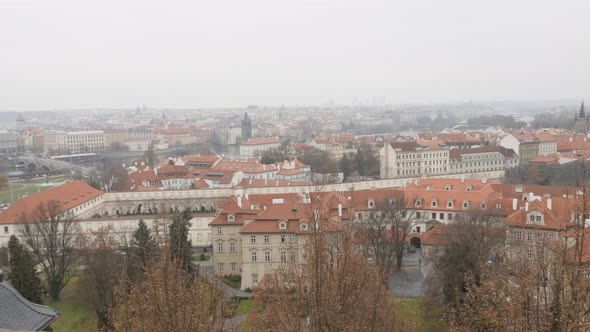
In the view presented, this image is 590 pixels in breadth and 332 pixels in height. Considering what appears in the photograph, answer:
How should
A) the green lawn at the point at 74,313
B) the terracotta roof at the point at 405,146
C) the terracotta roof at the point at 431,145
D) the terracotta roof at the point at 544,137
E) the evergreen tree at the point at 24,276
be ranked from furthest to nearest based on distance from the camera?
the terracotta roof at the point at 544,137 → the terracotta roof at the point at 431,145 → the terracotta roof at the point at 405,146 → the green lawn at the point at 74,313 → the evergreen tree at the point at 24,276

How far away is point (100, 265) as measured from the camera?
1033 inches

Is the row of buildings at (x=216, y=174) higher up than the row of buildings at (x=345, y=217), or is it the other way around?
the row of buildings at (x=345, y=217)

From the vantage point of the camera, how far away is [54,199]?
42219 mm

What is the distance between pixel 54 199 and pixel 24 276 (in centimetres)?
1731

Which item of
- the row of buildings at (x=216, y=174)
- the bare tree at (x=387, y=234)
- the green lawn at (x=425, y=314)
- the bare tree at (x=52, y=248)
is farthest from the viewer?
the row of buildings at (x=216, y=174)

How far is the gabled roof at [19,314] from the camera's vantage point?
11.2 meters

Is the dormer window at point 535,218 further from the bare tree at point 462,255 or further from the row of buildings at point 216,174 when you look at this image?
the row of buildings at point 216,174

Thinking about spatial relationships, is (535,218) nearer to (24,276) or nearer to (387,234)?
(387,234)

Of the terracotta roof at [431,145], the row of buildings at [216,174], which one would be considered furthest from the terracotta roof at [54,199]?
the terracotta roof at [431,145]

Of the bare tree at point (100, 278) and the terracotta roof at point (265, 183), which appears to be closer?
the bare tree at point (100, 278)

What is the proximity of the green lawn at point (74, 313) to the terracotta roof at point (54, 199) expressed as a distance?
28.2 feet

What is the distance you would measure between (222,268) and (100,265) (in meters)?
7.13

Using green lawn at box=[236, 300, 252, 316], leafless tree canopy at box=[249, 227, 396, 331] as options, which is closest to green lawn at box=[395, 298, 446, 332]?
green lawn at box=[236, 300, 252, 316]

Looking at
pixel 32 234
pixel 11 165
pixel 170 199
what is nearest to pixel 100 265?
pixel 32 234
